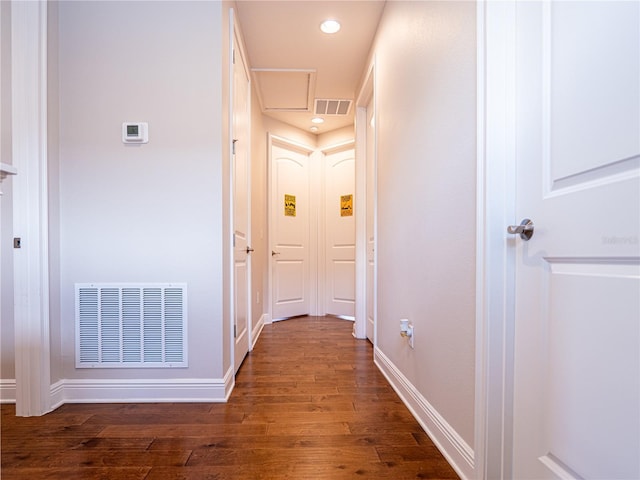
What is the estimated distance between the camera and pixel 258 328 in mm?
3602

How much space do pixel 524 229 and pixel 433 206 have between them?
1.79 feet

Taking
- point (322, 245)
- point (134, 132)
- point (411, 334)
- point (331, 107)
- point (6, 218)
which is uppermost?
point (331, 107)

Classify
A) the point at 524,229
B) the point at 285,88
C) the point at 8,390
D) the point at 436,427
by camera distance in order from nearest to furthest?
the point at 524,229 < the point at 436,427 < the point at 8,390 < the point at 285,88

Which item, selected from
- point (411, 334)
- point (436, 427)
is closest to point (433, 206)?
point (411, 334)

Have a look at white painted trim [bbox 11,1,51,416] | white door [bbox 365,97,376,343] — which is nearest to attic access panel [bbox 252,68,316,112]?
white door [bbox 365,97,376,343]

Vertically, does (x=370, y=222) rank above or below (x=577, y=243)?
above

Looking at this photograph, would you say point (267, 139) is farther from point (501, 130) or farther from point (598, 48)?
point (598, 48)

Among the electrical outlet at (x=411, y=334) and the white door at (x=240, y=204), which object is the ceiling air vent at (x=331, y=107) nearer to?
the white door at (x=240, y=204)

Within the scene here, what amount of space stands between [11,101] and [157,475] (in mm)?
1932

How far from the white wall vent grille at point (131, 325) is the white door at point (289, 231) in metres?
2.38

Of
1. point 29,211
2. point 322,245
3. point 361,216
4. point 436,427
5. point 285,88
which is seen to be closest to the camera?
point 436,427

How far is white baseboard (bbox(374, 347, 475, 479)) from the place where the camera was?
1214 millimetres

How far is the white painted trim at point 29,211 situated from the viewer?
1705 millimetres

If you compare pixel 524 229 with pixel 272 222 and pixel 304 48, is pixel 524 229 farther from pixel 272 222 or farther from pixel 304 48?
pixel 272 222
